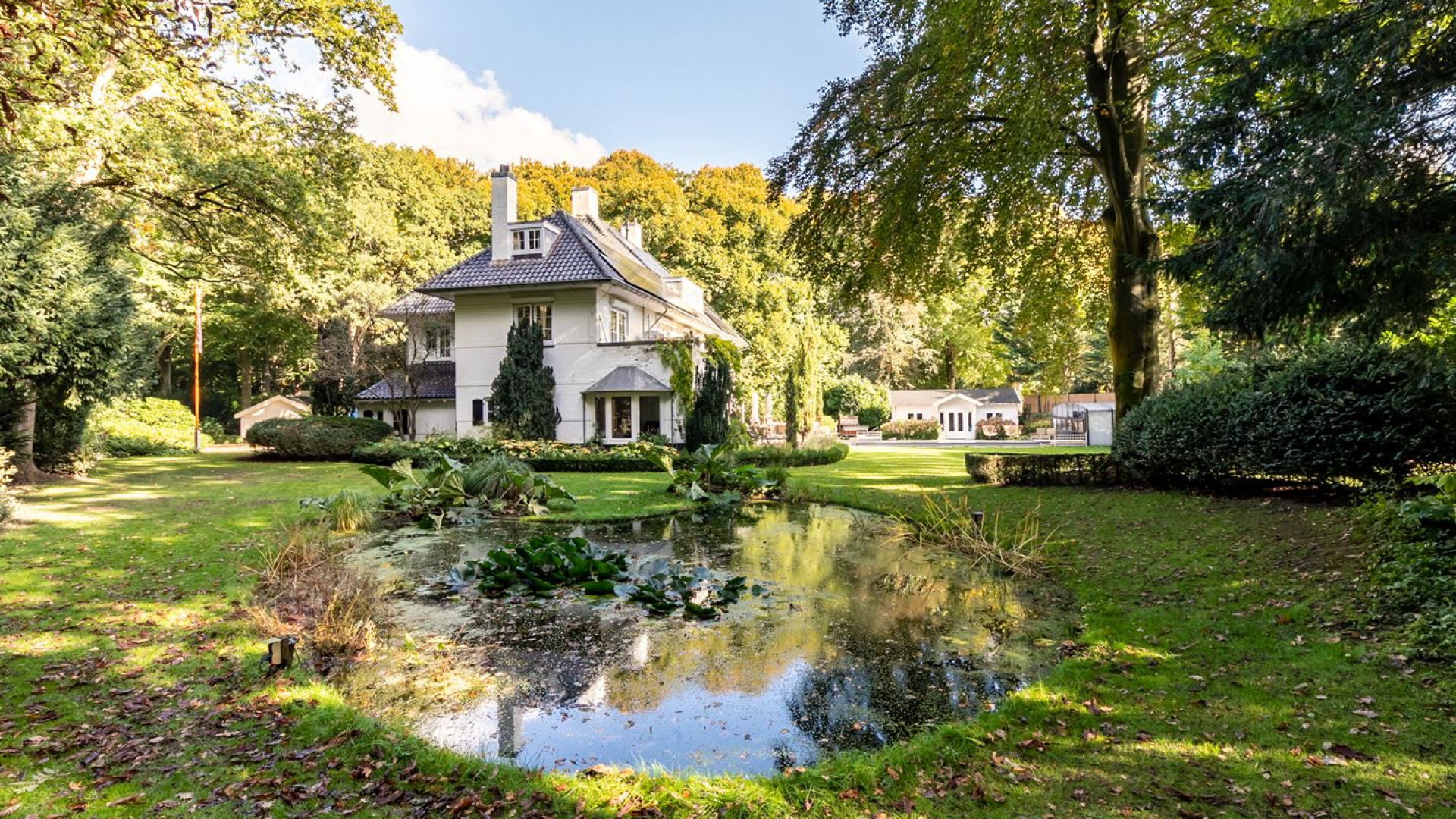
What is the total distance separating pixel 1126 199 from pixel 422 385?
24.9 metres

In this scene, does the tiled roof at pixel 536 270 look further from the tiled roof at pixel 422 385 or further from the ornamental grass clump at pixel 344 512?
the ornamental grass clump at pixel 344 512

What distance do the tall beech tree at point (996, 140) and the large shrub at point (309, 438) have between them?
1667 cm

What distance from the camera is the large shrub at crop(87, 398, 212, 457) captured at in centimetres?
2331

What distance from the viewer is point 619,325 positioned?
25.5 m

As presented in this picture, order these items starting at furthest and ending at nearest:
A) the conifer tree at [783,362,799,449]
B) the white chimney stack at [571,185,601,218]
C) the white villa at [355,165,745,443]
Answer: the white chimney stack at [571,185,601,218] < the conifer tree at [783,362,799,449] < the white villa at [355,165,745,443]

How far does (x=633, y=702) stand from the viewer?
15.5 feet

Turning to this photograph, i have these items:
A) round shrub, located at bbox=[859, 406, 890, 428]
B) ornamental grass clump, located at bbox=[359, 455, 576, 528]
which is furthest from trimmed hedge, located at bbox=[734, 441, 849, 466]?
round shrub, located at bbox=[859, 406, 890, 428]

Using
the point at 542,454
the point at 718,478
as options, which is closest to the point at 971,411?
the point at 542,454

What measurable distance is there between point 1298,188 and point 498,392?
2134 cm

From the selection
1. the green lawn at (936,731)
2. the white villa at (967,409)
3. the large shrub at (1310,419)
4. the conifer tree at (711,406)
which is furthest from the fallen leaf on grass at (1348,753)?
the white villa at (967,409)

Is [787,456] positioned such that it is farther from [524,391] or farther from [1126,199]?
[1126,199]

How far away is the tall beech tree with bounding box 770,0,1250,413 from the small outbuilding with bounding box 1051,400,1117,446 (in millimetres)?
5821

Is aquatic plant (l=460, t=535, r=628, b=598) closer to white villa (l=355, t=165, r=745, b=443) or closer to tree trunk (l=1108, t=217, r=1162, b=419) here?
tree trunk (l=1108, t=217, r=1162, b=419)

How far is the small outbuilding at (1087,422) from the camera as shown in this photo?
2961cm
